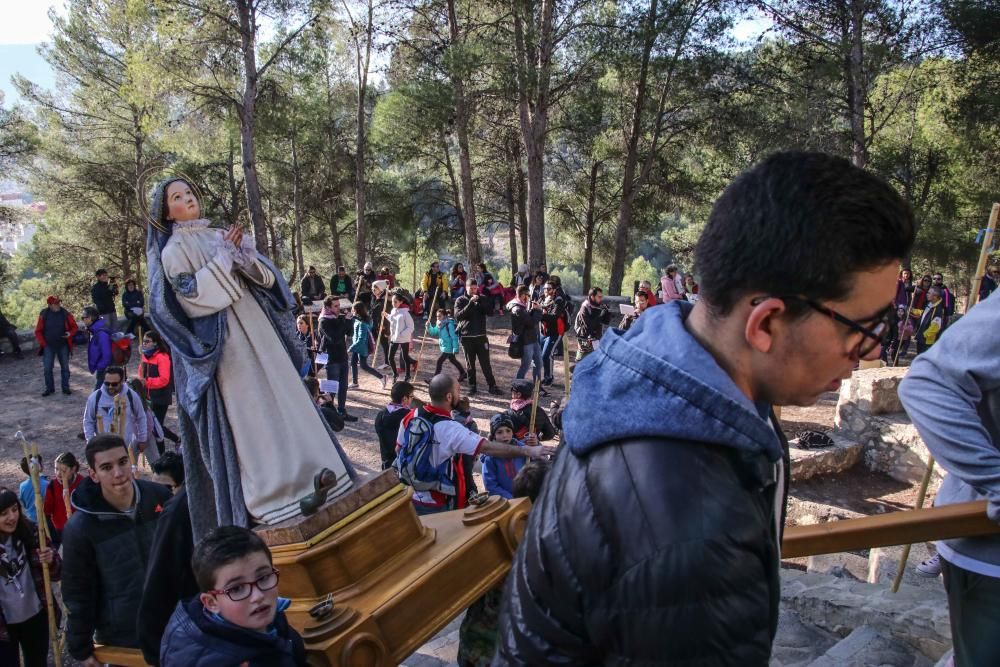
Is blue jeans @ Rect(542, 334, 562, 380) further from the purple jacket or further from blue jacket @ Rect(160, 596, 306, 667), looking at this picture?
blue jacket @ Rect(160, 596, 306, 667)

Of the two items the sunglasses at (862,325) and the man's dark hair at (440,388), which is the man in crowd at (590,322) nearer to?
the man's dark hair at (440,388)

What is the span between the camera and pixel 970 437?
75.2 inches

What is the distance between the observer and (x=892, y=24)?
1538 centimetres

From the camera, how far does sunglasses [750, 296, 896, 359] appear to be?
1088 millimetres

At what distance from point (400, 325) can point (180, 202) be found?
26.2 ft

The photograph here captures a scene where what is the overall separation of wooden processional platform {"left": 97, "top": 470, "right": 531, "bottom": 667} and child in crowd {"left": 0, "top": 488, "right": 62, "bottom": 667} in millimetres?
1135

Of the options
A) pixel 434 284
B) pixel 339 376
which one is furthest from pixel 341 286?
pixel 339 376

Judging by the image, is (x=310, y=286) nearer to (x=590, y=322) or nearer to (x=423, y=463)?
(x=590, y=322)

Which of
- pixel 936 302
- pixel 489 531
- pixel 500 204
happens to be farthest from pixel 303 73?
pixel 489 531

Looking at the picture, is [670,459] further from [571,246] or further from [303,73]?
[571,246]

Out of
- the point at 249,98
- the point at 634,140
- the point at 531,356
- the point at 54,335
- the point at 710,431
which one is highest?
the point at 249,98

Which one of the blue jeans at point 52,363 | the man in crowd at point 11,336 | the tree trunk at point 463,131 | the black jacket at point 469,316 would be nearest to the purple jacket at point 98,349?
the blue jeans at point 52,363

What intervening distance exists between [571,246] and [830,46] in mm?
16977

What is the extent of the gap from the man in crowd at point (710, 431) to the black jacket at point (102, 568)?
2.75 m
